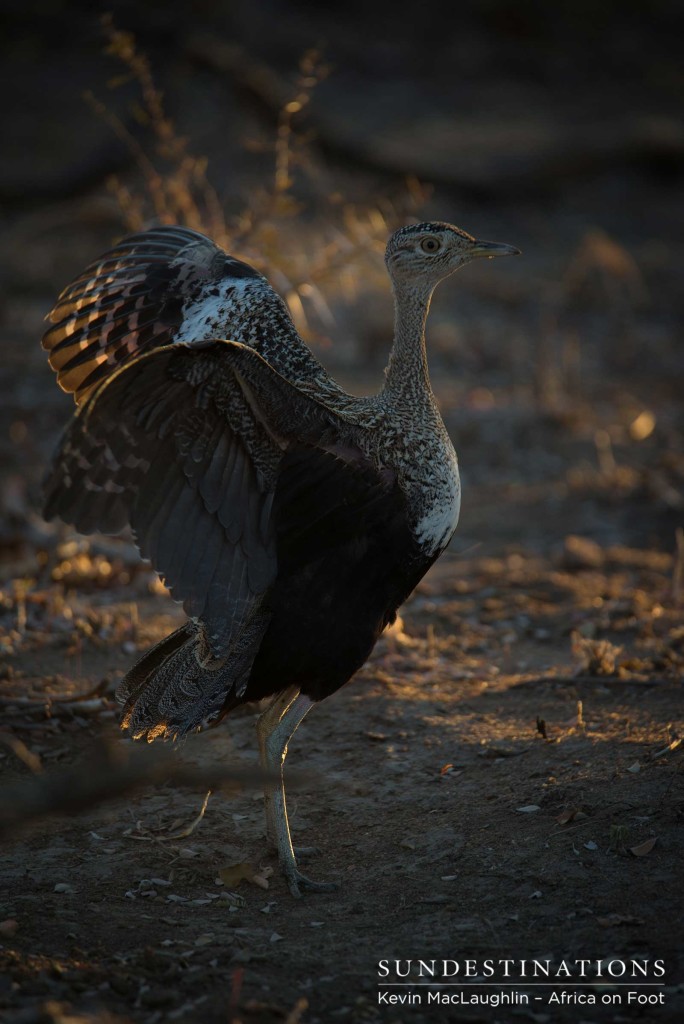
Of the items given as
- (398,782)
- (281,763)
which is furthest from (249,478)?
(398,782)

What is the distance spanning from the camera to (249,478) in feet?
12.4

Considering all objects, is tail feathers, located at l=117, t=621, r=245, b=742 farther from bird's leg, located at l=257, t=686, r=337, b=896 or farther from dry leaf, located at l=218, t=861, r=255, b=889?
dry leaf, located at l=218, t=861, r=255, b=889

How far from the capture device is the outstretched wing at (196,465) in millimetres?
3469

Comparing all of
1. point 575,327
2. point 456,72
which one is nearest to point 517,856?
point 575,327

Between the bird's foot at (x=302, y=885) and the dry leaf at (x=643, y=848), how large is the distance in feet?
3.32

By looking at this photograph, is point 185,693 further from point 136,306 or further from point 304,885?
point 136,306

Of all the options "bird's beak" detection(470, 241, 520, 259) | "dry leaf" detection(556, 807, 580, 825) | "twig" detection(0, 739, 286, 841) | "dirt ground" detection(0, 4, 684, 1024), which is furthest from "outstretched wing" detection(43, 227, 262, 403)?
"twig" detection(0, 739, 286, 841)

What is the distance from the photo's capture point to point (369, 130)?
643 inches

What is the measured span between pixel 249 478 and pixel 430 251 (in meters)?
1.44

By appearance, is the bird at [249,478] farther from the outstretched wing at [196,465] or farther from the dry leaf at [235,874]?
the dry leaf at [235,874]

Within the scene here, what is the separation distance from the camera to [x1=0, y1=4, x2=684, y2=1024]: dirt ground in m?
3.17

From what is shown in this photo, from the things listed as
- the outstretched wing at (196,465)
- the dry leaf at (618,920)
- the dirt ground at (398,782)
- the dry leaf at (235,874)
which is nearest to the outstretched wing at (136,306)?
the outstretched wing at (196,465)

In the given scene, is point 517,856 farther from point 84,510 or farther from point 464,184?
point 464,184

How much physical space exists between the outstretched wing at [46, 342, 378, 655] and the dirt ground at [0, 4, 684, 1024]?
0.65 metres
